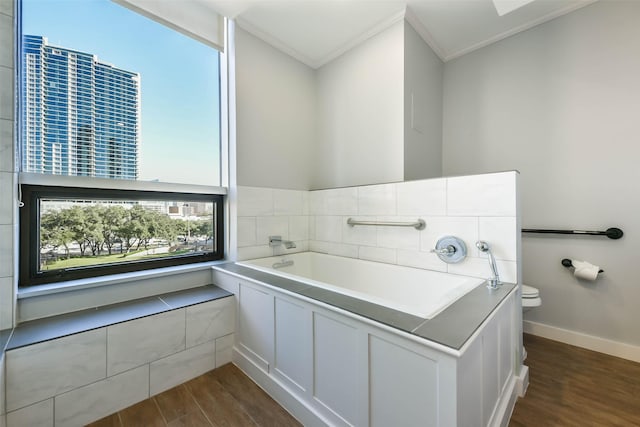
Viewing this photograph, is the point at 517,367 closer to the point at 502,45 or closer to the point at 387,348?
the point at 387,348

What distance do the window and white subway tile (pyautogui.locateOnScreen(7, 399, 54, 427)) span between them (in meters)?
0.68

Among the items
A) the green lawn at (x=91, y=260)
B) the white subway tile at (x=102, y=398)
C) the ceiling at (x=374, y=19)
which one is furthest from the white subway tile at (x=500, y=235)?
the green lawn at (x=91, y=260)

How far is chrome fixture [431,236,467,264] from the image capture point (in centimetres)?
158

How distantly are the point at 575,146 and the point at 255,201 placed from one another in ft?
8.40

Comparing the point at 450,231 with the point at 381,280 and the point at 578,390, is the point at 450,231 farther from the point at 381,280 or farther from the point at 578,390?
the point at 578,390

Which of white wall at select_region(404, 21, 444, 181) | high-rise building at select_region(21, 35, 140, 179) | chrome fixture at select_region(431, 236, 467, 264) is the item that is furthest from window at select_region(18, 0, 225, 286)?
chrome fixture at select_region(431, 236, 467, 264)

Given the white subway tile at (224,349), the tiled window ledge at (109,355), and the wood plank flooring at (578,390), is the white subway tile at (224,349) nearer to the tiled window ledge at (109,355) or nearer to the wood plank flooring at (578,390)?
the tiled window ledge at (109,355)

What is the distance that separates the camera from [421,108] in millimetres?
2283

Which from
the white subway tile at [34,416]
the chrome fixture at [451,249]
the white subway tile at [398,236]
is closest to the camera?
the white subway tile at [34,416]

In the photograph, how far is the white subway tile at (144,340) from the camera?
4.48 ft

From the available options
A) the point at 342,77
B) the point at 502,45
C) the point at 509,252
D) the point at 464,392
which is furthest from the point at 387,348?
the point at 502,45

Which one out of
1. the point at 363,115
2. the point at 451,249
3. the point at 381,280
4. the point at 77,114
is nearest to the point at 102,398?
the point at 77,114

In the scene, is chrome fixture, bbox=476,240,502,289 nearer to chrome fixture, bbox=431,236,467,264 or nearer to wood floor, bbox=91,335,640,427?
chrome fixture, bbox=431,236,467,264

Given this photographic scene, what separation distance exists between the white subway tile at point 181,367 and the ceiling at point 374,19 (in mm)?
2524
